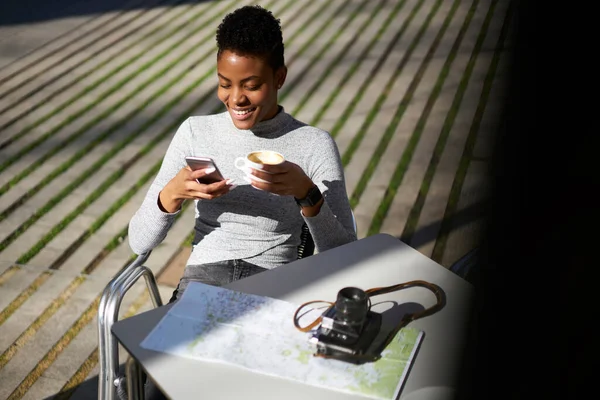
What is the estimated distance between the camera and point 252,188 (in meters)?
1.95

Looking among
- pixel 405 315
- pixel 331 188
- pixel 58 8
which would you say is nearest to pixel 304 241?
pixel 331 188

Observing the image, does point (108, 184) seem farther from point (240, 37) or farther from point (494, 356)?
point (494, 356)

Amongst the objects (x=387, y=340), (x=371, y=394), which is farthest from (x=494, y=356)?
(x=387, y=340)

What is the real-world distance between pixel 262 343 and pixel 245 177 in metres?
0.60

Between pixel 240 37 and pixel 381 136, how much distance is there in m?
2.47

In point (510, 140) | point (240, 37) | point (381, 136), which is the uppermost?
point (510, 140)

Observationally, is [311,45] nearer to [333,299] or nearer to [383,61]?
[383,61]

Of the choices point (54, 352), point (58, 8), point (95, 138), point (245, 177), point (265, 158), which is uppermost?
point (265, 158)

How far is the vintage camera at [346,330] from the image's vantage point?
1369 mm

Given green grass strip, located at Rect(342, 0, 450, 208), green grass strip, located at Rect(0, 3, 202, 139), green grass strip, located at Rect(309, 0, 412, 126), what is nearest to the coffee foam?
green grass strip, located at Rect(342, 0, 450, 208)

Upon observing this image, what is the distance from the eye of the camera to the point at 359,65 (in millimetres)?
5062

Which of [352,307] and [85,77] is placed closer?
[352,307]

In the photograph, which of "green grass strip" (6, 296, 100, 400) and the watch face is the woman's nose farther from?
"green grass strip" (6, 296, 100, 400)

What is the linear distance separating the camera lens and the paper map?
0.09m
